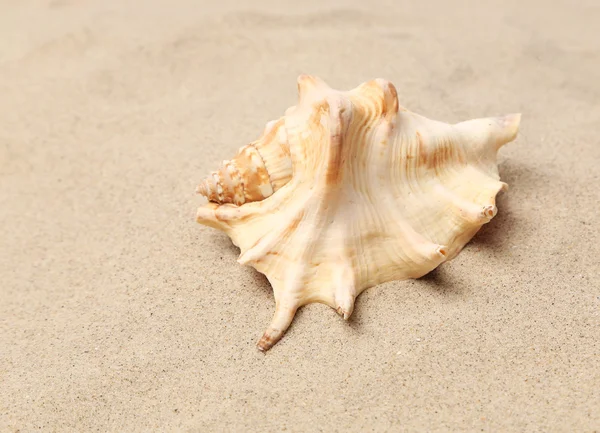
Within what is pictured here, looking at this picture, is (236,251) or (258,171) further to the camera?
(236,251)

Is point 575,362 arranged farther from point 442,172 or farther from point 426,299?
point 442,172

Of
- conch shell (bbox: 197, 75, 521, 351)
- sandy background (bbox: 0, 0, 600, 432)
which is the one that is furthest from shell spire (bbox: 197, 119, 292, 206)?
sandy background (bbox: 0, 0, 600, 432)

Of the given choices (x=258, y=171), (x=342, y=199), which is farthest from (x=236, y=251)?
(x=342, y=199)

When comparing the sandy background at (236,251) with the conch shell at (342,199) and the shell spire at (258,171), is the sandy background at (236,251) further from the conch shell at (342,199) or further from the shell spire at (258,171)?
the shell spire at (258,171)

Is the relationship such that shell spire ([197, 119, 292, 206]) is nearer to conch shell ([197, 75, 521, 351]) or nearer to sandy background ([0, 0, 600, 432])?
conch shell ([197, 75, 521, 351])

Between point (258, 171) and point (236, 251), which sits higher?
point (258, 171)

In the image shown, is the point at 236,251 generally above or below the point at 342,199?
below

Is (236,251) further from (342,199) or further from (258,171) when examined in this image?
(342,199)
